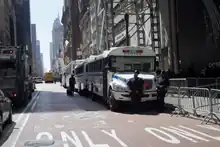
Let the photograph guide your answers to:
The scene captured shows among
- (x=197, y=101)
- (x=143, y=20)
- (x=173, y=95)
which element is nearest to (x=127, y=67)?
(x=173, y=95)

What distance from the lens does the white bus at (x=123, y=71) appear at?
51.1 ft

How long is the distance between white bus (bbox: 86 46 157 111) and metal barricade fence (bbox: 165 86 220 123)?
1.36m

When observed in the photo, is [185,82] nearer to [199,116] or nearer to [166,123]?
[199,116]

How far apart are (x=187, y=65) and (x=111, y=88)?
14.4m

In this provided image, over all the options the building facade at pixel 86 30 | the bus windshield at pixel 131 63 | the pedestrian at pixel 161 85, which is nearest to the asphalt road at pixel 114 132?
the pedestrian at pixel 161 85

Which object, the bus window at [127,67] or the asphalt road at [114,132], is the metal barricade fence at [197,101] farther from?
the bus window at [127,67]

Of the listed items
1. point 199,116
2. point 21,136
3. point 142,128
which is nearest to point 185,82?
point 199,116

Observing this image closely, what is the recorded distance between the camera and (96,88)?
21094 millimetres

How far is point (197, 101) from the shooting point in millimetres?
12898

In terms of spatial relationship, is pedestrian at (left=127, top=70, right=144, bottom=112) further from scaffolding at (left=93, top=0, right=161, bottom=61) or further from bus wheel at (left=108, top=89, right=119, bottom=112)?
scaffolding at (left=93, top=0, right=161, bottom=61)

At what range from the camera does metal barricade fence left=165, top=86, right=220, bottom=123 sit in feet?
38.0

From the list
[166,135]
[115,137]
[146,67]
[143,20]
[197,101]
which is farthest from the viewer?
[143,20]

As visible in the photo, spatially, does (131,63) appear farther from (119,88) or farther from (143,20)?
(143,20)

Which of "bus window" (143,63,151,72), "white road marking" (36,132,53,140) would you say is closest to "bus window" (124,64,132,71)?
"bus window" (143,63,151,72)
